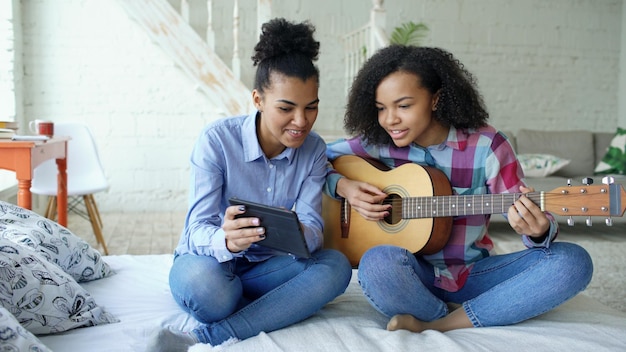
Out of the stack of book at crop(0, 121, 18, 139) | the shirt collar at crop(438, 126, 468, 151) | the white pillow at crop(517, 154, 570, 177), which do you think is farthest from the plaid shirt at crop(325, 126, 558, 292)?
the white pillow at crop(517, 154, 570, 177)

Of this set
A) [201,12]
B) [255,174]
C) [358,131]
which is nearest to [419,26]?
[201,12]

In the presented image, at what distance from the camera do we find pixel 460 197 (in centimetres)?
178

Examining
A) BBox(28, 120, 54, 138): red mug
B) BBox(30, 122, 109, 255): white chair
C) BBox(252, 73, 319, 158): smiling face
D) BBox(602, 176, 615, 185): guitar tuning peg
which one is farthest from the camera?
BBox(30, 122, 109, 255): white chair

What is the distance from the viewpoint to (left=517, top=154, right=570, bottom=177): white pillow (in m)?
4.96

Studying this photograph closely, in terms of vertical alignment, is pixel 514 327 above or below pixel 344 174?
below

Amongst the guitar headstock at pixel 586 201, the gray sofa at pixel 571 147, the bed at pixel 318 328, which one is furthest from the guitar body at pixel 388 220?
the gray sofa at pixel 571 147

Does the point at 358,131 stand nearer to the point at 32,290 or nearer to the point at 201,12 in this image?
the point at 32,290

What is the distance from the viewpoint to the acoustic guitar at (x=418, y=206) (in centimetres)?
160

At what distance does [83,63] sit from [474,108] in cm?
424

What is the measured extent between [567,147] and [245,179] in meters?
4.29

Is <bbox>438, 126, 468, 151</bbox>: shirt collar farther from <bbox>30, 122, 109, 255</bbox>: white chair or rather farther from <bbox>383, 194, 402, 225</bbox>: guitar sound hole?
<bbox>30, 122, 109, 255</bbox>: white chair

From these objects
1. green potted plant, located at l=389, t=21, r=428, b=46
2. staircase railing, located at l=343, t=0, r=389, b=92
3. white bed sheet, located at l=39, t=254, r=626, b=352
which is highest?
green potted plant, located at l=389, t=21, r=428, b=46

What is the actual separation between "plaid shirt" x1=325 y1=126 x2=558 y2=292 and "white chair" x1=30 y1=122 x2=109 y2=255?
252 centimetres

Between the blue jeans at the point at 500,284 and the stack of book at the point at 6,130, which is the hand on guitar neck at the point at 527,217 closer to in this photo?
the blue jeans at the point at 500,284
